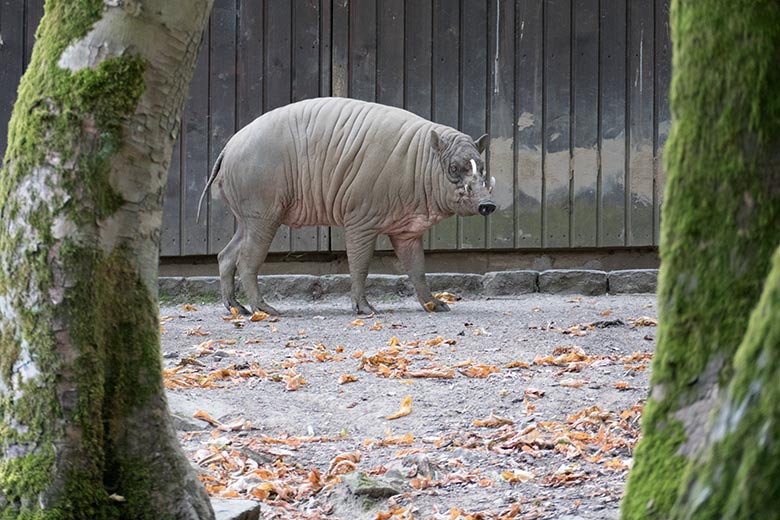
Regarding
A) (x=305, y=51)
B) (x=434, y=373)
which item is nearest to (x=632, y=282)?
(x=305, y=51)

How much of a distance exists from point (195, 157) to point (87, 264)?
8.41 metres

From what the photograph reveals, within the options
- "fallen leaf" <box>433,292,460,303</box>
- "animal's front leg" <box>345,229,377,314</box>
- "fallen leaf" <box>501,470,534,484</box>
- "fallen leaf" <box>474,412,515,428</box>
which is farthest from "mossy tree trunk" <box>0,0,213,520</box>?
"fallen leaf" <box>433,292,460,303</box>

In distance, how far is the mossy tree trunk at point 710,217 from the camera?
1.97 meters

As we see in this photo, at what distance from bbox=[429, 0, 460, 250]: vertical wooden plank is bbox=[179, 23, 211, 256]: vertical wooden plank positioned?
7.75 ft

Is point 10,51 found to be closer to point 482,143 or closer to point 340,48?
point 340,48

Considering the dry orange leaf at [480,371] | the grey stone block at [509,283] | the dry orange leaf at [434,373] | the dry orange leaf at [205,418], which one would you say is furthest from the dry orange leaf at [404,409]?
the grey stone block at [509,283]

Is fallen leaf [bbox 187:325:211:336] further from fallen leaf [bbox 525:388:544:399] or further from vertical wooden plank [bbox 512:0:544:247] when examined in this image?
vertical wooden plank [bbox 512:0:544:247]

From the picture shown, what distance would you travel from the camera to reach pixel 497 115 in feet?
36.2

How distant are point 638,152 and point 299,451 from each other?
284 inches

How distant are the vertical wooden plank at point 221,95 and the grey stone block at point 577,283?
3.36 metres

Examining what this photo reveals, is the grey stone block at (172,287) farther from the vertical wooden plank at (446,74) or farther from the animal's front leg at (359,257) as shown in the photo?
the vertical wooden plank at (446,74)

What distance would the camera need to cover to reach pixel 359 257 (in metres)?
9.14

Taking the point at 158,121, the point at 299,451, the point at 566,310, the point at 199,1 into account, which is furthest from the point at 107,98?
the point at 566,310

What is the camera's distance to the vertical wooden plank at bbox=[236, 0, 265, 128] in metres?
10.9
